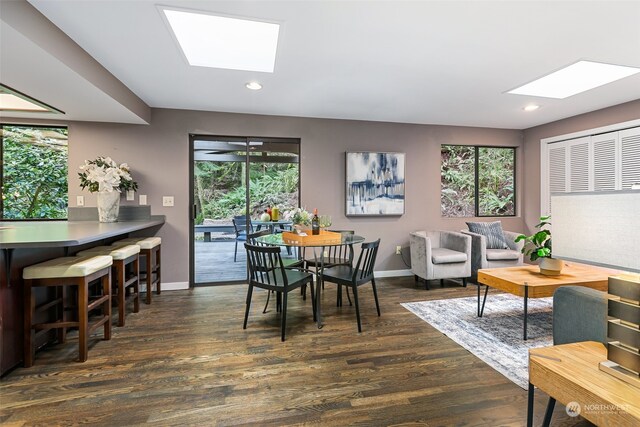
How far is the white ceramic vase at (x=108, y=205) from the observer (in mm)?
3599

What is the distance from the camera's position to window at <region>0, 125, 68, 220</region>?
3.76 metres

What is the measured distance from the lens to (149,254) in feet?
11.3

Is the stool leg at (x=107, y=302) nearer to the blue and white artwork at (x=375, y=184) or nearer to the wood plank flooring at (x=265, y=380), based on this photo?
the wood plank flooring at (x=265, y=380)

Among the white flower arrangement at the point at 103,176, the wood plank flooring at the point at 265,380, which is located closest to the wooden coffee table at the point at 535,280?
the wood plank flooring at the point at 265,380

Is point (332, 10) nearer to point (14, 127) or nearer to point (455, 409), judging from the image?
point (455, 409)

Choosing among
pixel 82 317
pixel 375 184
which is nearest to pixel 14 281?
pixel 82 317

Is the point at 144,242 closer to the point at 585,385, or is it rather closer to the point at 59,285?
the point at 59,285

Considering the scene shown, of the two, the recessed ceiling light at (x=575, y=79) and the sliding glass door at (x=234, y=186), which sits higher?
the recessed ceiling light at (x=575, y=79)

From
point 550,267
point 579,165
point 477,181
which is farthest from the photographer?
point 477,181

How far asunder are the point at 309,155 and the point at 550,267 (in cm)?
314

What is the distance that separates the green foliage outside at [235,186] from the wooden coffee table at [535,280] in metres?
2.76

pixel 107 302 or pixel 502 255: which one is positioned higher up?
pixel 502 255

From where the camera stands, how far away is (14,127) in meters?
3.79

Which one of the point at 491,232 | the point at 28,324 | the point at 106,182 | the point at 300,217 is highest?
the point at 106,182
